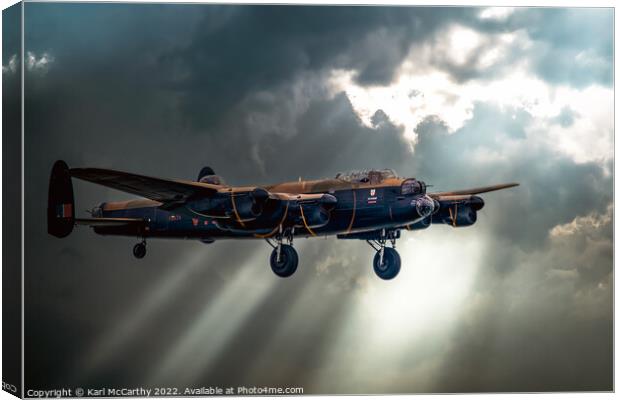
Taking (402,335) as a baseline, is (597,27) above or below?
above

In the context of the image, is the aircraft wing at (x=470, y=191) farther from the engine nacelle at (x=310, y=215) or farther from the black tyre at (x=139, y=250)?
the black tyre at (x=139, y=250)

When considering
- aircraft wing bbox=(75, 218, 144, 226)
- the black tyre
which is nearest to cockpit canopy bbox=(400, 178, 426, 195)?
the black tyre

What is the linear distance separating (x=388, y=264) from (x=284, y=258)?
3.14 metres

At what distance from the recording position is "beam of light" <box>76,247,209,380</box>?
26.3 m

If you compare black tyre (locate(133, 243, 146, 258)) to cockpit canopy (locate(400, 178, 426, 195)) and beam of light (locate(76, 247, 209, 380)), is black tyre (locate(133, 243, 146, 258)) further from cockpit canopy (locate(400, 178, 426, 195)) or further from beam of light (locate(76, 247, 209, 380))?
cockpit canopy (locate(400, 178, 426, 195))

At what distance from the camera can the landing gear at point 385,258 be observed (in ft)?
94.5

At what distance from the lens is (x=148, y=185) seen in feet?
87.9

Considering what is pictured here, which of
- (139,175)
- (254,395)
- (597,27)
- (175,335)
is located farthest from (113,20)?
(597,27)

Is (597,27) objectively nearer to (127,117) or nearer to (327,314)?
(327,314)

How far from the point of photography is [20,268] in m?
25.6

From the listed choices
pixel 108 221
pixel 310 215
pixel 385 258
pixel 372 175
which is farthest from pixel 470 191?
pixel 108 221

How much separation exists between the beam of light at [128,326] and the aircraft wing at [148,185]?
2.29 meters

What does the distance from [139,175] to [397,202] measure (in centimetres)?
728

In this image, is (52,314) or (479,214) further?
(479,214)
